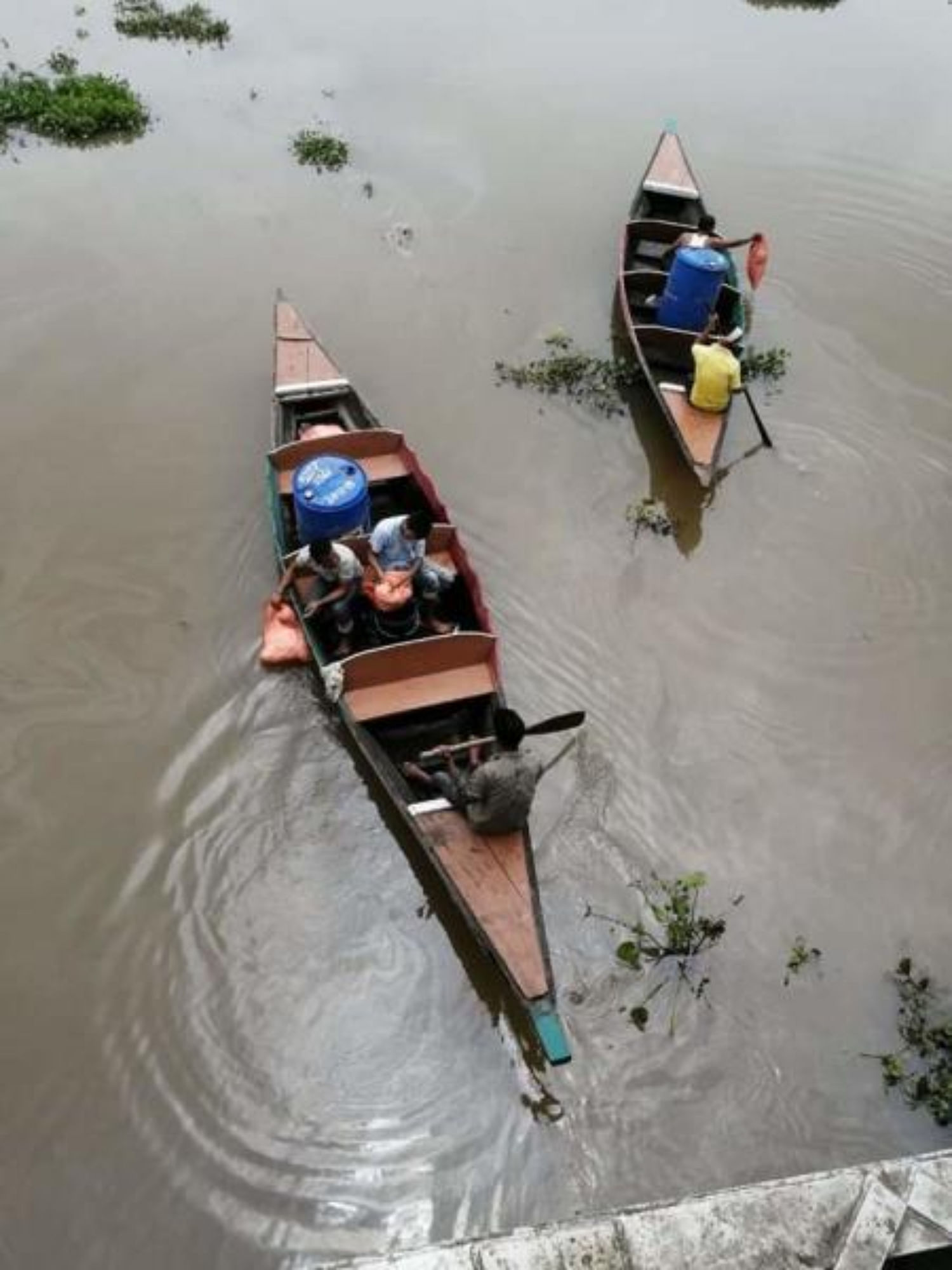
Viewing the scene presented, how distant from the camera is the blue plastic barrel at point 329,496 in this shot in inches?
271

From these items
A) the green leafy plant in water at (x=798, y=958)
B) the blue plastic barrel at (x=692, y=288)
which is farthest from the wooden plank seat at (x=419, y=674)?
the blue plastic barrel at (x=692, y=288)

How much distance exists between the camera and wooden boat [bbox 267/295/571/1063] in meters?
5.43

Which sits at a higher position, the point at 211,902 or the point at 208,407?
the point at 208,407

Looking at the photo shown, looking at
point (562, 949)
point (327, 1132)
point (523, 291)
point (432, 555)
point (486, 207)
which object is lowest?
point (327, 1132)

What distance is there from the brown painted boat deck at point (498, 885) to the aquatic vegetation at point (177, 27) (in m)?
14.7

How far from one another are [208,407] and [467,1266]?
7.70 meters

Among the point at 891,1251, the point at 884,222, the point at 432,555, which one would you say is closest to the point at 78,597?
the point at 432,555

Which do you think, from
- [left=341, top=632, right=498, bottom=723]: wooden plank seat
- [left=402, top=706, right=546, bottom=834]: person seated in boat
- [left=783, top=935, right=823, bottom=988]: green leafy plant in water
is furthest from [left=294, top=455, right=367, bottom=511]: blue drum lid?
[left=783, top=935, right=823, bottom=988]: green leafy plant in water

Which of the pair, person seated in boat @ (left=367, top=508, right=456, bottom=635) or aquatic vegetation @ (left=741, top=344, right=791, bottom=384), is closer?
person seated in boat @ (left=367, top=508, right=456, bottom=635)

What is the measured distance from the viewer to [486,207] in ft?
39.5

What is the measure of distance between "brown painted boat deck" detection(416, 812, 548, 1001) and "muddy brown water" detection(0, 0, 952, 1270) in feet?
1.98

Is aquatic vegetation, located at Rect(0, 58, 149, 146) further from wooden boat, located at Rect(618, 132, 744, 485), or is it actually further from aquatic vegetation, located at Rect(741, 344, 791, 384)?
aquatic vegetation, located at Rect(741, 344, 791, 384)

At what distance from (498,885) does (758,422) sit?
5867 mm

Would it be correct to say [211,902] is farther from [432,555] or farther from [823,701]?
[823,701]
